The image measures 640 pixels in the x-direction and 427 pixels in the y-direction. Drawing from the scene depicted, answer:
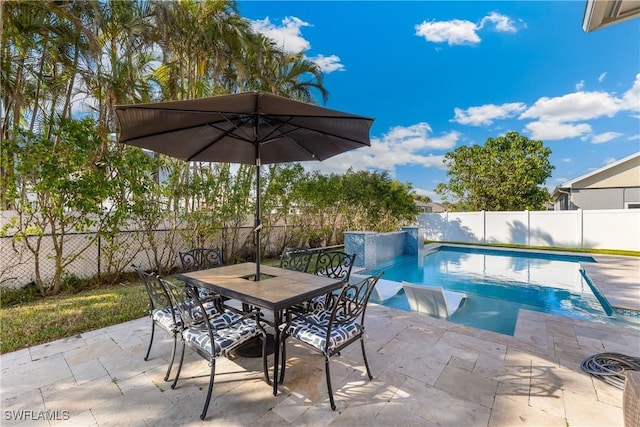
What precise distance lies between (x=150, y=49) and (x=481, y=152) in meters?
18.2

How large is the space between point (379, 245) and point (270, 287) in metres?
7.57

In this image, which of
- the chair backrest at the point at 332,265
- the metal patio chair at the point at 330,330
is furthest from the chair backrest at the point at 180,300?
the chair backrest at the point at 332,265

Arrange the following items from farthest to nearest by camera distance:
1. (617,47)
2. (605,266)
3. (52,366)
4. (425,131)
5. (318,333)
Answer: (425,131), (617,47), (605,266), (52,366), (318,333)

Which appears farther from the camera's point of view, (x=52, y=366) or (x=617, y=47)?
(x=617, y=47)

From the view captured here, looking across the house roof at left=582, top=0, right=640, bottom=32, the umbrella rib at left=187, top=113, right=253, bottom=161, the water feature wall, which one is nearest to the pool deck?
the umbrella rib at left=187, top=113, right=253, bottom=161

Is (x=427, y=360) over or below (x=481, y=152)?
below

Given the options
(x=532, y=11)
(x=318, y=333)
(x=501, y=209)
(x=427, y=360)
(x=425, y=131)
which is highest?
(x=532, y=11)

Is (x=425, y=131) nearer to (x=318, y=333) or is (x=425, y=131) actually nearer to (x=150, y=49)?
(x=150, y=49)

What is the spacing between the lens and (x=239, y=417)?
82.4 inches

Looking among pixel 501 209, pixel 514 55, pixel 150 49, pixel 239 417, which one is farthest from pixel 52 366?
pixel 501 209

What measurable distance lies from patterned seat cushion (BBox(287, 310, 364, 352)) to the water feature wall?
555cm

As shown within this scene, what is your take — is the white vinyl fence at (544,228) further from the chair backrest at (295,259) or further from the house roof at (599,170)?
the chair backrest at (295,259)

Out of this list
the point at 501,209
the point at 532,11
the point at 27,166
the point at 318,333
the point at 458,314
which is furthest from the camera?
the point at 501,209

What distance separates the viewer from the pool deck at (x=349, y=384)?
6.87ft
